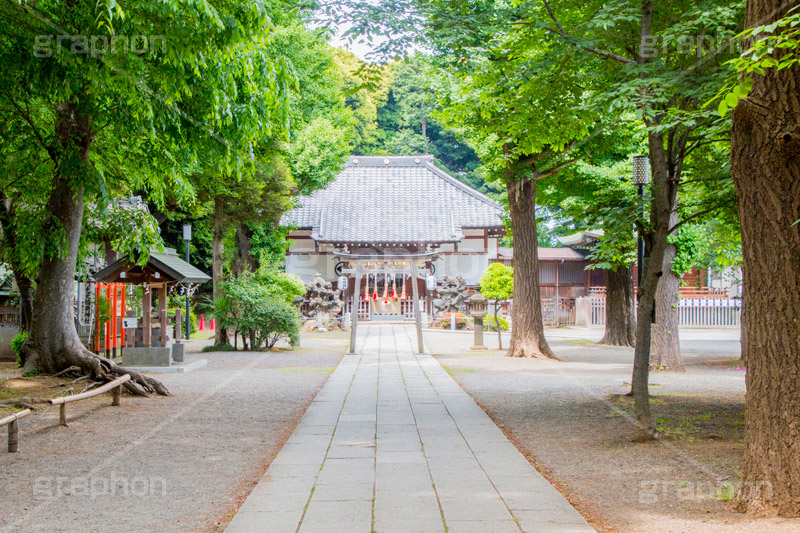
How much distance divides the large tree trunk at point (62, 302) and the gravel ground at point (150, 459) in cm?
65

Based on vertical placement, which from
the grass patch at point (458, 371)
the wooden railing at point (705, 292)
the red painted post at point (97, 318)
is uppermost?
the wooden railing at point (705, 292)

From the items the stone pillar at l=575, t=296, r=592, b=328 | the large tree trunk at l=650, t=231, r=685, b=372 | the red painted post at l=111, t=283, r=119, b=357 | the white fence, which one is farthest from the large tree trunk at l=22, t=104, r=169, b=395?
the white fence

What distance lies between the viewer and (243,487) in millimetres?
5293

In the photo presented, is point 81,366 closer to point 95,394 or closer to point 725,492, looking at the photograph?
point 95,394

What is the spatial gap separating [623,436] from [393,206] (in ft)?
85.4

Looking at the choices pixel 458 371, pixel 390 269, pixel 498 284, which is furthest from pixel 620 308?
pixel 458 371

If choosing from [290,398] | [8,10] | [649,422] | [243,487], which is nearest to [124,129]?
[8,10]

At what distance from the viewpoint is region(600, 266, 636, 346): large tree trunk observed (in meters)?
19.4

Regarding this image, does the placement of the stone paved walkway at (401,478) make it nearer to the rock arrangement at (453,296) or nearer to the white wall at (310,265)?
the rock arrangement at (453,296)

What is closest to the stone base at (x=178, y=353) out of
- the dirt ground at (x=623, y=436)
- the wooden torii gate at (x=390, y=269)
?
the wooden torii gate at (x=390, y=269)

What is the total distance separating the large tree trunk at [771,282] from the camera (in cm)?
446

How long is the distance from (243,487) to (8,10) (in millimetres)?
6041

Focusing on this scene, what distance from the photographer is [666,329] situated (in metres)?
13.5

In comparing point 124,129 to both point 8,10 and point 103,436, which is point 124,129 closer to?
point 8,10
